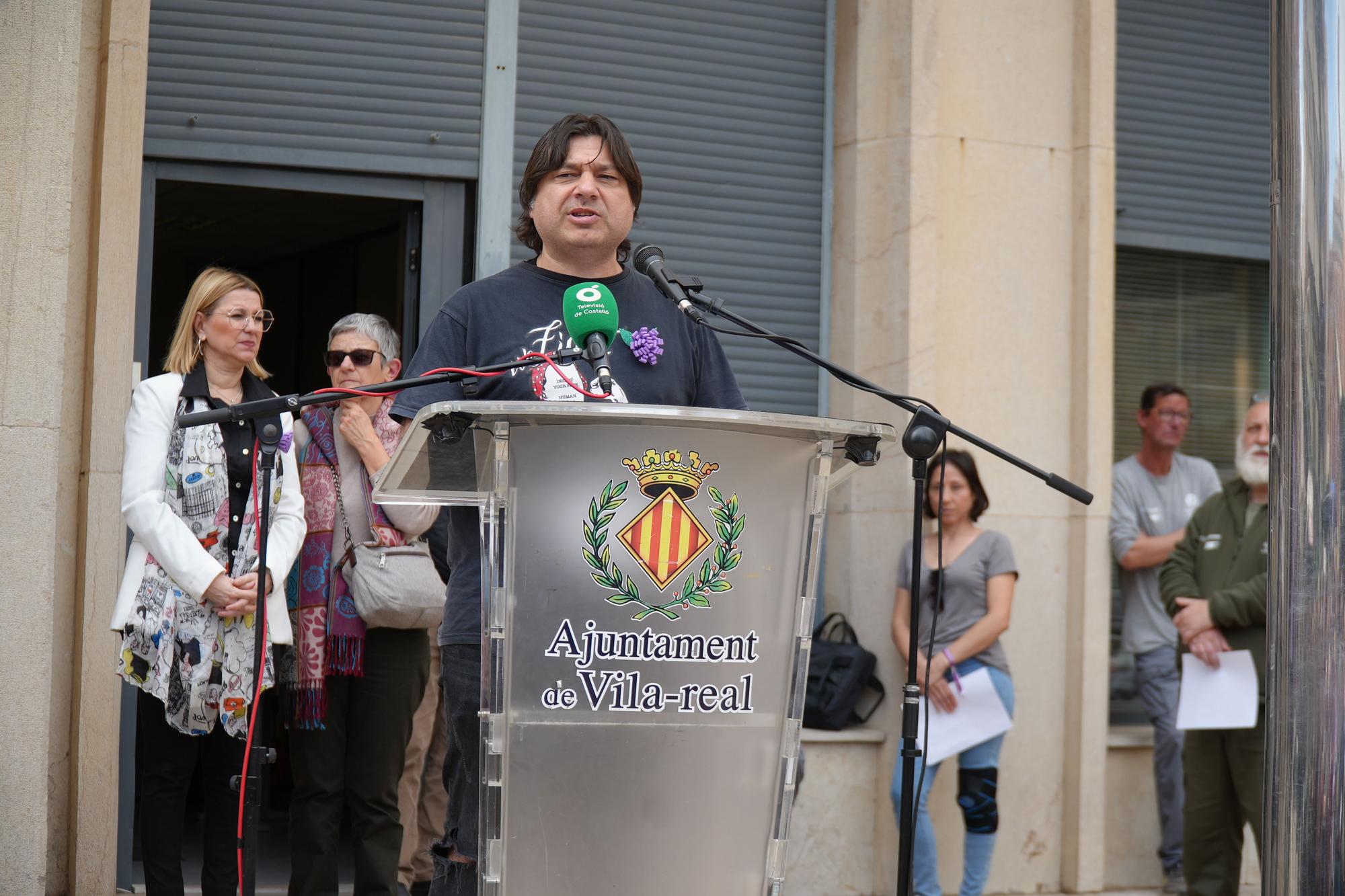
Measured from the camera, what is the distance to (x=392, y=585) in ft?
16.0

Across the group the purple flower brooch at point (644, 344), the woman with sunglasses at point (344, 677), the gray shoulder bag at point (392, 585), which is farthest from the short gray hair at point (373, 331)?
the purple flower brooch at point (644, 344)

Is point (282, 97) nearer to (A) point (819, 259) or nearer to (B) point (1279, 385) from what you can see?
(A) point (819, 259)

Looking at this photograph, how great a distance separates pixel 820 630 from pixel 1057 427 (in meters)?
1.52

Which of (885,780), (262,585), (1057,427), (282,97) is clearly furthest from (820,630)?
(262,585)

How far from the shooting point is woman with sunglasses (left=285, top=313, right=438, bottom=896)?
4930mm

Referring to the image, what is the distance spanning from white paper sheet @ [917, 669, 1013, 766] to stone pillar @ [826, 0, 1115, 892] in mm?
455

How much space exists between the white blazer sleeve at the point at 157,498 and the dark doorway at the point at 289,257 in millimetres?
3216

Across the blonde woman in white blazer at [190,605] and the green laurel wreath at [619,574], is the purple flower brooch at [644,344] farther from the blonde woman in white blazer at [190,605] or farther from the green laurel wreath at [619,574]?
the blonde woman in white blazer at [190,605]

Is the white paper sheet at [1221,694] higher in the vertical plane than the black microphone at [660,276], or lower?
lower

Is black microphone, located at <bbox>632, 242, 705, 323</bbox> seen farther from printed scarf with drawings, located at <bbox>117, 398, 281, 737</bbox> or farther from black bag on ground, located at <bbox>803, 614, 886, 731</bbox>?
Answer: black bag on ground, located at <bbox>803, 614, 886, 731</bbox>

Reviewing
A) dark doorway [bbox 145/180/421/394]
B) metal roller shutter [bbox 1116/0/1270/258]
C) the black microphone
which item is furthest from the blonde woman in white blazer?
metal roller shutter [bbox 1116/0/1270/258]

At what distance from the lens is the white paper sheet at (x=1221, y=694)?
5.54 metres

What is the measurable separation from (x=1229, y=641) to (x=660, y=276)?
148 inches

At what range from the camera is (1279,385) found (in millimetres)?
2049
